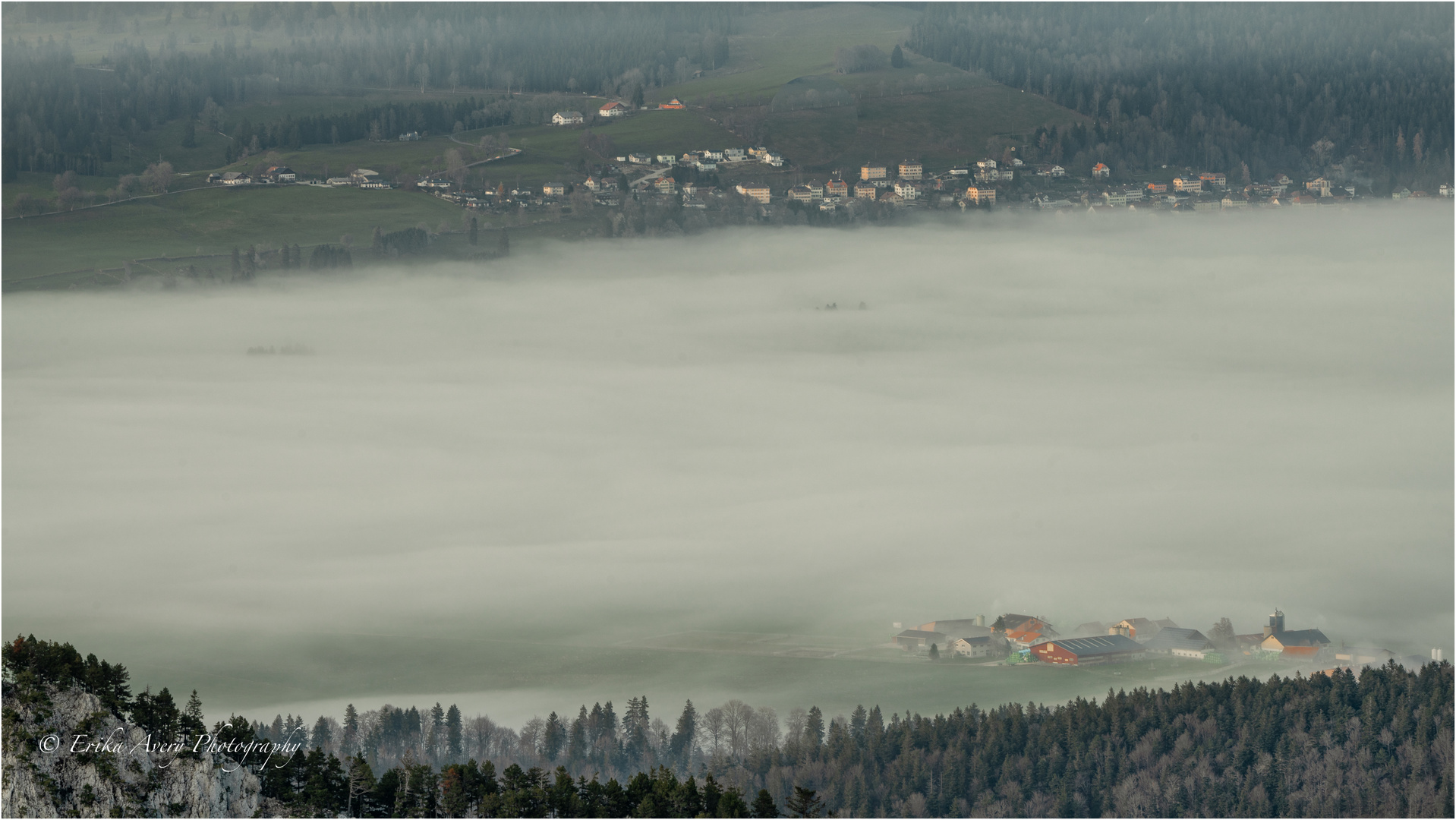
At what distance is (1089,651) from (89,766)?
289 ft

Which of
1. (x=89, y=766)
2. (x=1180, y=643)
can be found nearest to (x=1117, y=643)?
(x=1180, y=643)

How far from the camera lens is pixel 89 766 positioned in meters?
62.6

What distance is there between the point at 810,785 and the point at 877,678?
35.1 m

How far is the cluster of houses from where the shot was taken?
134 m

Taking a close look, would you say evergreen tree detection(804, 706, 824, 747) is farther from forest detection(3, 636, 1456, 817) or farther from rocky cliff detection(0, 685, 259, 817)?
rocky cliff detection(0, 685, 259, 817)

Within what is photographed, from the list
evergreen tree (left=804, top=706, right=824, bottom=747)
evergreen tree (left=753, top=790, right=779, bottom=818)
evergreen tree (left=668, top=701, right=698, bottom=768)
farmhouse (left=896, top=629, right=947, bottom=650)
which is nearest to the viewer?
evergreen tree (left=753, top=790, right=779, bottom=818)

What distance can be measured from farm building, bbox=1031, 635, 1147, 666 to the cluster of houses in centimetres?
5

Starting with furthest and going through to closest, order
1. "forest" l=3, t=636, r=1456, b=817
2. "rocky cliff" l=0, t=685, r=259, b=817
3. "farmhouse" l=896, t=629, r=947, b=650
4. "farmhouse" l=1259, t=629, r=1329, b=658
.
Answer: "farmhouse" l=896, t=629, r=947, b=650
"farmhouse" l=1259, t=629, r=1329, b=658
"forest" l=3, t=636, r=1456, b=817
"rocky cliff" l=0, t=685, r=259, b=817

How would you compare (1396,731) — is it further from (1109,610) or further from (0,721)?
(0,721)

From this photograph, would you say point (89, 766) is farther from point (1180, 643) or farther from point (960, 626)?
point (960, 626)

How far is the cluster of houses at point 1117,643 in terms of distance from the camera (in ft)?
440

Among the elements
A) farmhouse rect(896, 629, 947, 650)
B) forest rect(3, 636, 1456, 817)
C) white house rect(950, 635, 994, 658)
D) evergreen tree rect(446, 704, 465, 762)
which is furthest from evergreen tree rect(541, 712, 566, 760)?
farmhouse rect(896, 629, 947, 650)

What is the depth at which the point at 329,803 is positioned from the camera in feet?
225

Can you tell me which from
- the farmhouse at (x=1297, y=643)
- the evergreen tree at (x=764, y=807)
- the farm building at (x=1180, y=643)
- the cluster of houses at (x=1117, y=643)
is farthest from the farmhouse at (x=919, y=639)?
the evergreen tree at (x=764, y=807)
